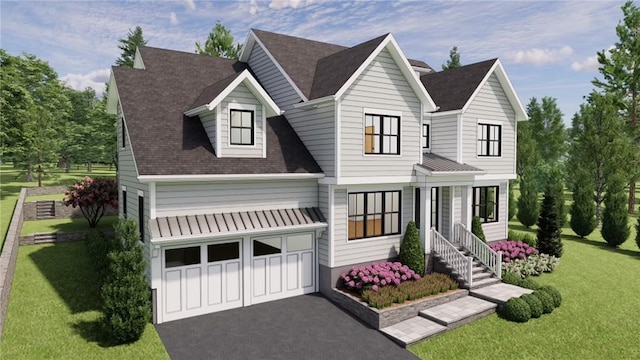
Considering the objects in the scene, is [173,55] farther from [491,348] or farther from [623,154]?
[623,154]

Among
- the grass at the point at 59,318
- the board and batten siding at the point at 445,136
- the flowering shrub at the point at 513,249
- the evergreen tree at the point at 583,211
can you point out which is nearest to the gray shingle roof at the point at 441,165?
the board and batten siding at the point at 445,136

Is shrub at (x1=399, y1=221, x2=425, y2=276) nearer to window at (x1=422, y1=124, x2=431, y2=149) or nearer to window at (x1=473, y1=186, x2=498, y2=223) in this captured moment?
window at (x1=422, y1=124, x2=431, y2=149)

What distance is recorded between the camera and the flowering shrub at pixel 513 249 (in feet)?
65.7

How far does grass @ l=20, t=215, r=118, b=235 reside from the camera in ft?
75.9

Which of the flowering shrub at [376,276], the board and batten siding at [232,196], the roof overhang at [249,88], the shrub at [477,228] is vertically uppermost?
the roof overhang at [249,88]

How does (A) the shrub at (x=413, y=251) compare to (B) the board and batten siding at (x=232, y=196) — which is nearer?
(B) the board and batten siding at (x=232, y=196)

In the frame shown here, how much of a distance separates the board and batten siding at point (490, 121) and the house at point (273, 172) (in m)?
1.30

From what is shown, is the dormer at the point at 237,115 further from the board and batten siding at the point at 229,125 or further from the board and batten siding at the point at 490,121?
the board and batten siding at the point at 490,121

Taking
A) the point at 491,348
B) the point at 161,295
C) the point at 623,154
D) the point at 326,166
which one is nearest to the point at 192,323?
the point at 161,295

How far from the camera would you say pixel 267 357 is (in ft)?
36.9

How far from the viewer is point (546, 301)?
14617mm

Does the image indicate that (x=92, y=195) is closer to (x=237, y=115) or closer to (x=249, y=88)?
(x=237, y=115)

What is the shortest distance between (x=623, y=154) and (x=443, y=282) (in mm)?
25718

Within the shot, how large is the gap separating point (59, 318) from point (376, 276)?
11.2 m
